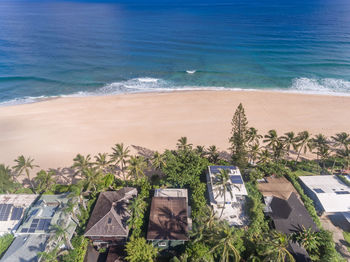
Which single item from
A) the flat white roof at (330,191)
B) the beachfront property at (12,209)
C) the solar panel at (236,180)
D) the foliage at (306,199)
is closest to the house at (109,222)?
the beachfront property at (12,209)

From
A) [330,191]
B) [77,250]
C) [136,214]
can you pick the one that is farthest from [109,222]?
[330,191]

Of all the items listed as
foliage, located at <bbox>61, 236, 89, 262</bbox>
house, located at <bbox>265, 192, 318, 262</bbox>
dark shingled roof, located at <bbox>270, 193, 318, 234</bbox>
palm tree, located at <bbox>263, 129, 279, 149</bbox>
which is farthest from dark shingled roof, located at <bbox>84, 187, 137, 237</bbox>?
palm tree, located at <bbox>263, 129, 279, 149</bbox>

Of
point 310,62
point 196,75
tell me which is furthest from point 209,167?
point 310,62

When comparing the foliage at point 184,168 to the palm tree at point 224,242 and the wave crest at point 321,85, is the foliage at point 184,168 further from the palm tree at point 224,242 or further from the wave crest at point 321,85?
the wave crest at point 321,85

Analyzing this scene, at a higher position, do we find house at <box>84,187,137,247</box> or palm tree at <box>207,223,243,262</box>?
house at <box>84,187,137,247</box>

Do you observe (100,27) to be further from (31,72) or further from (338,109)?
(338,109)

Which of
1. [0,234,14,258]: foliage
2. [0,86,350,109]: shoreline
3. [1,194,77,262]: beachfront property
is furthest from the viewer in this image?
[0,86,350,109]: shoreline

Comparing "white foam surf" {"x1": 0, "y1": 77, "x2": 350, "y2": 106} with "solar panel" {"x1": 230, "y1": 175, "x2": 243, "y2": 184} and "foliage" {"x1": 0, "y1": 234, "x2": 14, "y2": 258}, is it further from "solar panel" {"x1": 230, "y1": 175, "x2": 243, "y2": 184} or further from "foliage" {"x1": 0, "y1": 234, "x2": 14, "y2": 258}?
"foliage" {"x1": 0, "y1": 234, "x2": 14, "y2": 258}
